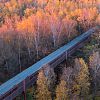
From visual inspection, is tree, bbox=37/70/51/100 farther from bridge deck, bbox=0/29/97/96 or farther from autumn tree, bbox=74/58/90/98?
autumn tree, bbox=74/58/90/98

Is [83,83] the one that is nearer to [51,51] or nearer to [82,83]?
[82,83]

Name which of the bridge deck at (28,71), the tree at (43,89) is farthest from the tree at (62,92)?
the bridge deck at (28,71)

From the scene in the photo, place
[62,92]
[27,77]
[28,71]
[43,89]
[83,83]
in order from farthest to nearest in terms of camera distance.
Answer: [28,71], [27,77], [83,83], [43,89], [62,92]

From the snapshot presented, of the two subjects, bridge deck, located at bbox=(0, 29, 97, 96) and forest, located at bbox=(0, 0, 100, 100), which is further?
forest, located at bbox=(0, 0, 100, 100)

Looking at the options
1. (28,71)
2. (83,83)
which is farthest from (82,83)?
(28,71)

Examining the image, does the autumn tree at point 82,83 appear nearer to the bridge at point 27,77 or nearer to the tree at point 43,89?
the tree at point 43,89

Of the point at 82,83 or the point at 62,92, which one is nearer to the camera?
the point at 62,92

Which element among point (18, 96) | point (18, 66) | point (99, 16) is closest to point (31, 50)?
point (18, 66)

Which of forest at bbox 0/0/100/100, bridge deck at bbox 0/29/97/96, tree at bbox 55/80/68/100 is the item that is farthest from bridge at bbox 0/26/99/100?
tree at bbox 55/80/68/100
